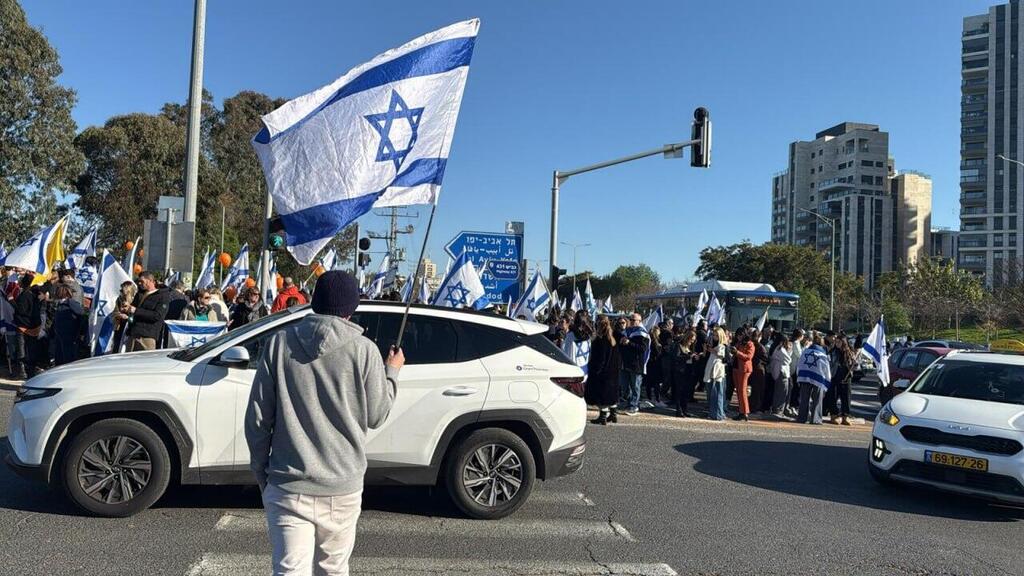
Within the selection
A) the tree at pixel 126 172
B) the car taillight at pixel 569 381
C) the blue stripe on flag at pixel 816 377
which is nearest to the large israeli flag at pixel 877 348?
the blue stripe on flag at pixel 816 377

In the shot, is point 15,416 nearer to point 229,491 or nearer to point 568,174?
point 229,491

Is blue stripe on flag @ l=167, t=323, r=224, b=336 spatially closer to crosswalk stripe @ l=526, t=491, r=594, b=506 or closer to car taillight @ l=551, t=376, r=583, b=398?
crosswalk stripe @ l=526, t=491, r=594, b=506

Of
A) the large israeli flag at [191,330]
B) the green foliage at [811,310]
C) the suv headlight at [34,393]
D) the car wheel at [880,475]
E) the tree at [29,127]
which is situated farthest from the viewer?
the green foliage at [811,310]

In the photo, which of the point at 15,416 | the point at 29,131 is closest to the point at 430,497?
the point at 15,416

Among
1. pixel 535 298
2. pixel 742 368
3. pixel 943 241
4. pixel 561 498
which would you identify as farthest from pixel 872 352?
pixel 943 241

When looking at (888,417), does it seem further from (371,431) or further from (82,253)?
(82,253)

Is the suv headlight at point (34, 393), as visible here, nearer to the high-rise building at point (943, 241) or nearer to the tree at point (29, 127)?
the tree at point (29, 127)

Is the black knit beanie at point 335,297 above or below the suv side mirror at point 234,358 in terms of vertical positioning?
above

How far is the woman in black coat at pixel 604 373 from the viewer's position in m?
11.9

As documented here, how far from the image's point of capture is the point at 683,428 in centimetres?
1223

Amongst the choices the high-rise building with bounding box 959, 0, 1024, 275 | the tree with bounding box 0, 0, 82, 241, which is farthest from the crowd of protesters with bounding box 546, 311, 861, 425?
the high-rise building with bounding box 959, 0, 1024, 275

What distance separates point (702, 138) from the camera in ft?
58.8

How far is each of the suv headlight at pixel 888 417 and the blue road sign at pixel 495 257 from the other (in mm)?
9557

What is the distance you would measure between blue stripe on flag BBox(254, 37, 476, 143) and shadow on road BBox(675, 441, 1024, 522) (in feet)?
17.7
